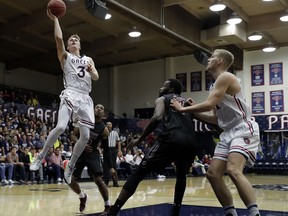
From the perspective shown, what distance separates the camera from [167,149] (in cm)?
442

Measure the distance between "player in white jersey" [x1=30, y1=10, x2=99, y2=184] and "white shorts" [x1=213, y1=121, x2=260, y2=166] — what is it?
164cm

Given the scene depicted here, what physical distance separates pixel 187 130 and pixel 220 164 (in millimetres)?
713

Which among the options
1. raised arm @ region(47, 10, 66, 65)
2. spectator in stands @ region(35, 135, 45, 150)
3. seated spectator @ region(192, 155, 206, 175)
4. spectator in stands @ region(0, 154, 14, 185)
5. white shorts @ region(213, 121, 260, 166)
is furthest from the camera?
seated spectator @ region(192, 155, 206, 175)

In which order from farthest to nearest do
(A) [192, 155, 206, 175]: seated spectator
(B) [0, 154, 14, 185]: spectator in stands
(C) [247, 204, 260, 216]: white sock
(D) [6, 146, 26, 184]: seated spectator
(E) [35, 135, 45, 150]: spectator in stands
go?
(A) [192, 155, 206, 175]: seated spectator
(E) [35, 135, 45, 150]: spectator in stands
(D) [6, 146, 26, 184]: seated spectator
(B) [0, 154, 14, 185]: spectator in stands
(C) [247, 204, 260, 216]: white sock

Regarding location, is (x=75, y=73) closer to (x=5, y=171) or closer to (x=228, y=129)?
(x=228, y=129)

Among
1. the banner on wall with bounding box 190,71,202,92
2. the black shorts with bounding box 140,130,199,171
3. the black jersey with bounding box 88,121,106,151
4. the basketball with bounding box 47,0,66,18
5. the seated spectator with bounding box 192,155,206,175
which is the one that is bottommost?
the seated spectator with bounding box 192,155,206,175

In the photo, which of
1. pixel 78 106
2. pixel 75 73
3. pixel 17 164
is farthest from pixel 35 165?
pixel 17 164

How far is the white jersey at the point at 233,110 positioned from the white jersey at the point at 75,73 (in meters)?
1.74

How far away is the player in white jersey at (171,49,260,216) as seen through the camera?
3.84 metres

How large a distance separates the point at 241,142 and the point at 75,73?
2.16m

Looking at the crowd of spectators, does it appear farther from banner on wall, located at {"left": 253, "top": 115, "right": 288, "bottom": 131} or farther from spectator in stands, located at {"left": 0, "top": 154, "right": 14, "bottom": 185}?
banner on wall, located at {"left": 253, "top": 115, "right": 288, "bottom": 131}

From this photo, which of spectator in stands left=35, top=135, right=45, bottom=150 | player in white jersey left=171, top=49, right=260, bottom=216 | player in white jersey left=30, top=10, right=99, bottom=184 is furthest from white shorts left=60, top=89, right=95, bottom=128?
spectator in stands left=35, top=135, right=45, bottom=150

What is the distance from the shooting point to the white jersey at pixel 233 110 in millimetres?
4012

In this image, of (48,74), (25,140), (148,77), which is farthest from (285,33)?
(48,74)
